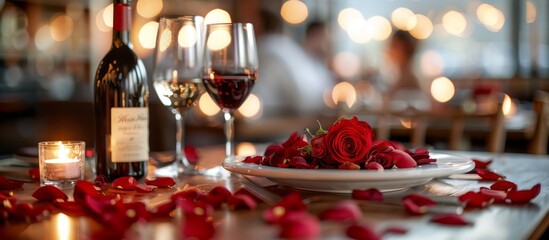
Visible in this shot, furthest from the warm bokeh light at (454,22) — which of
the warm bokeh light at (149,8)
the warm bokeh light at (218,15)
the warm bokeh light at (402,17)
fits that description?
the warm bokeh light at (149,8)

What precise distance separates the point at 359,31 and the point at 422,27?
91cm

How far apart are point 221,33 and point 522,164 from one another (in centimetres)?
70

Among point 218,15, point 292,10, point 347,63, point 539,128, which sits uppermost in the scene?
point 292,10

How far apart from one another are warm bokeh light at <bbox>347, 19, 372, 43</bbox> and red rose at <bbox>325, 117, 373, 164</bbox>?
22.7 ft

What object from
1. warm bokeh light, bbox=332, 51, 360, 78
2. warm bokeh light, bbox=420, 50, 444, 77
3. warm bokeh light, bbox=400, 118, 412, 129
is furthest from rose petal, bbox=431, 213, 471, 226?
warm bokeh light, bbox=332, 51, 360, 78

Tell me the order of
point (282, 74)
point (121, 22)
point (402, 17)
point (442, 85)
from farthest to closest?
point (402, 17)
point (442, 85)
point (282, 74)
point (121, 22)

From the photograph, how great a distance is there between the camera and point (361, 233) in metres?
0.57

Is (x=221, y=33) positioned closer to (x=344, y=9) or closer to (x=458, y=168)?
(x=458, y=168)

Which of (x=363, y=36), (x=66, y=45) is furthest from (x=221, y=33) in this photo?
(x=363, y=36)

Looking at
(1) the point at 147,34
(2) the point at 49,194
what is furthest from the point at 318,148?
(1) the point at 147,34

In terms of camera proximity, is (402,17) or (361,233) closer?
(361,233)

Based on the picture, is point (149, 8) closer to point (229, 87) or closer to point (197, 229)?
point (229, 87)

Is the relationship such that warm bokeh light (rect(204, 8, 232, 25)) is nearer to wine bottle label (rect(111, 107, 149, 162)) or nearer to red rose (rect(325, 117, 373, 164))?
wine bottle label (rect(111, 107, 149, 162))

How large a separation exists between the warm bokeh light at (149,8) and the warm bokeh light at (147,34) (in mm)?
96
